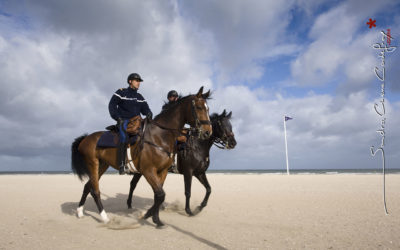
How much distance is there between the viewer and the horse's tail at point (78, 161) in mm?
7334

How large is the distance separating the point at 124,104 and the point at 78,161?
8.10 ft

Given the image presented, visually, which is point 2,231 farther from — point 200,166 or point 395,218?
point 395,218

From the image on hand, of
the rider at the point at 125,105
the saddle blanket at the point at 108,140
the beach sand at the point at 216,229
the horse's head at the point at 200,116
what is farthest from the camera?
the saddle blanket at the point at 108,140

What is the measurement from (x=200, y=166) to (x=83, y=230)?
11.3ft

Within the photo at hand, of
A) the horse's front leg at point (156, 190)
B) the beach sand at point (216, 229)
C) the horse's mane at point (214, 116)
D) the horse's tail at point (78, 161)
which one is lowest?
the beach sand at point (216, 229)

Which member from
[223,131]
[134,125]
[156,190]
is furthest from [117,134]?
[223,131]

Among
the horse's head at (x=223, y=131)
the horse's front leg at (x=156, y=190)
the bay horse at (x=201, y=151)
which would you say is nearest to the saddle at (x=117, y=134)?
the horse's front leg at (x=156, y=190)

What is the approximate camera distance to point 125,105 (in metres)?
6.53

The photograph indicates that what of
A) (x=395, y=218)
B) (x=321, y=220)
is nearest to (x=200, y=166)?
(x=321, y=220)

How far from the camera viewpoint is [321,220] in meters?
6.53

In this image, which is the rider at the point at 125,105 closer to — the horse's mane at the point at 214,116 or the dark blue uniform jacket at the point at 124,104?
the dark blue uniform jacket at the point at 124,104

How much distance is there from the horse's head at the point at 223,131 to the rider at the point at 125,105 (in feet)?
8.06

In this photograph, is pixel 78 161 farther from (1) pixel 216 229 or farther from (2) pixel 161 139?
(1) pixel 216 229

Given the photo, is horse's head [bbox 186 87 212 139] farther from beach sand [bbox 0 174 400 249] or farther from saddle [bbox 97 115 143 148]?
beach sand [bbox 0 174 400 249]
